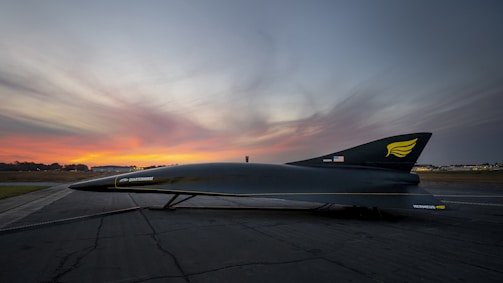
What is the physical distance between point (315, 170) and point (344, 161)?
138 centimetres

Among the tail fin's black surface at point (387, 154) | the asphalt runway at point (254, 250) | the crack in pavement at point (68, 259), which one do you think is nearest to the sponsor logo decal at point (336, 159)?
the tail fin's black surface at point (387, 154)

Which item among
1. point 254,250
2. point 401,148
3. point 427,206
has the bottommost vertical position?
point 254,250

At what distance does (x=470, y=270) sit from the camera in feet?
14.3

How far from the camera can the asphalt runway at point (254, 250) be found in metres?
4.18

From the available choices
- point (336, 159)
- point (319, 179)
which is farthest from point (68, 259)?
point (336, 159)

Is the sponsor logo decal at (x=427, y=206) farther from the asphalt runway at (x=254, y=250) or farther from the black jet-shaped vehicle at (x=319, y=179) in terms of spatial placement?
the asphalt runway at (x=254, y=250)

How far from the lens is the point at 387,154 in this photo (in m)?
11.2

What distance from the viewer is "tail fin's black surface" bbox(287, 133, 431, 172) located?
35.9 feet

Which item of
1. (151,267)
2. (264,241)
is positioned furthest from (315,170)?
(151,267)

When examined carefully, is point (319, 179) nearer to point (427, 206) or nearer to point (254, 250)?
point (427, 206)

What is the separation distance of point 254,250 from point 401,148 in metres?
8.23

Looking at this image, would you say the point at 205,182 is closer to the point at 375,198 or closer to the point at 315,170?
the point at 315,170

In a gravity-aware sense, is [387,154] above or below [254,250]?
above

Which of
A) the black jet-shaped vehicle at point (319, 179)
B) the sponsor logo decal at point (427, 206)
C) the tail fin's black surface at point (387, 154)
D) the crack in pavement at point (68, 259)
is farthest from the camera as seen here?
the tail fin's black surface at point (387, 154)
